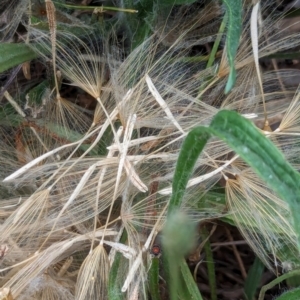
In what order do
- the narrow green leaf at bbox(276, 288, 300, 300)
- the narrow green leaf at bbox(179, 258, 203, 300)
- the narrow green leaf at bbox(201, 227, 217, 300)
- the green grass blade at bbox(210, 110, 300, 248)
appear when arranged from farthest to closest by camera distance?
1. the narrow green leaf at bbox(201, 227, 217, 300)
2. the narrow green leaf at bbox(179, 258, 203, 300)
3. the narrow green leaf at bbox(276, 288, 300, 300)
4. the green grass blade at bbox(210, 110, 300, 248)

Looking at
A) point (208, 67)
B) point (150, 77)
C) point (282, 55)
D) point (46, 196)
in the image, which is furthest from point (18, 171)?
point (282, 55)

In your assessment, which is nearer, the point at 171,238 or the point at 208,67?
the point at 171,238

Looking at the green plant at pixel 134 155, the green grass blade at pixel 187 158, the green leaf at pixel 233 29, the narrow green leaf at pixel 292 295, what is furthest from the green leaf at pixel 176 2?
the narrow green leaf at pixel 292 295

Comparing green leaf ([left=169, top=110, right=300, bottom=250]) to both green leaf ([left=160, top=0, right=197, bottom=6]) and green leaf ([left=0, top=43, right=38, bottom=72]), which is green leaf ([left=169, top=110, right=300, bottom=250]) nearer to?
green leaf ([left=160, top=0, right=197, bottom=6])

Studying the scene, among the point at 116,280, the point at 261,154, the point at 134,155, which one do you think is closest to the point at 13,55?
the point at 134,155

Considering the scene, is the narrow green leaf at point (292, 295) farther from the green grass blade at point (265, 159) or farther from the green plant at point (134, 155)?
the green grass blade at point (265, 159)

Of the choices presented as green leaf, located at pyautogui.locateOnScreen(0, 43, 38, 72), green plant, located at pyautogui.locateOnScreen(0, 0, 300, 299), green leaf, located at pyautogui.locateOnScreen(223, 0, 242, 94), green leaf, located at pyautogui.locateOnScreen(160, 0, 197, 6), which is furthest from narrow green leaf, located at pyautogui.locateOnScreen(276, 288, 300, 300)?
green leaf, located at pyautogui.locateOnScreen(0, 43, 38, 72)

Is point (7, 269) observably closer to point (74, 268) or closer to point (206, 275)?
point (74, 268)
